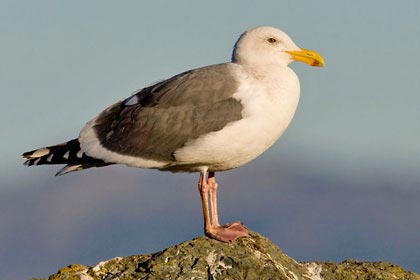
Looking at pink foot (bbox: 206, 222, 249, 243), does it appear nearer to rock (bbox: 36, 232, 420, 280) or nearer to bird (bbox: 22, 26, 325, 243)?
bird (bbox: 22, 26, 325, 243)

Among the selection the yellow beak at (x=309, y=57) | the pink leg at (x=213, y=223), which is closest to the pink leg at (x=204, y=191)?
the pink leg at (x=213, y=223)

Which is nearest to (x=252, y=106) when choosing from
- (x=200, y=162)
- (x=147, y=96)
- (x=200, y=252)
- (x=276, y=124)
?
(x=276, y=124)

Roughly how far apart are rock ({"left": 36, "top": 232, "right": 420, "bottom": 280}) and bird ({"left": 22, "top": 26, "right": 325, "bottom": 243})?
4.95ft

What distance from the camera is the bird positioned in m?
11.9

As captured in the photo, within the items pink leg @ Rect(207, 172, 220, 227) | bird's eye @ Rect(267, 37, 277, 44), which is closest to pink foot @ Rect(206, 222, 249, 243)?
pink leg @ Rect(207, 172, 220, 227)

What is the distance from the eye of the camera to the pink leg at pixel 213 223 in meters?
10.4

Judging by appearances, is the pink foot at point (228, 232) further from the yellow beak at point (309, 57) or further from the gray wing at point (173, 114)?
the yellow beak at point (309, 57)

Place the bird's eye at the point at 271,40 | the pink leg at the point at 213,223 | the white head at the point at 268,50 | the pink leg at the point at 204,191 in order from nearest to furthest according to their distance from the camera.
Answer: the pink leg at the point at 213,223, the pink leg at the point at 204,191, the white head at the point at 268,50, the bird's eye at the point at 271,40

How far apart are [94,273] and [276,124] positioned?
4206 millimetres

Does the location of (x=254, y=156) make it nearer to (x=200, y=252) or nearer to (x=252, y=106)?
(x=252, y=106)

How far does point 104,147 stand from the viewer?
517 inches

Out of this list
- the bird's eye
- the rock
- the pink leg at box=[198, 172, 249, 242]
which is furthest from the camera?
the bird's eye

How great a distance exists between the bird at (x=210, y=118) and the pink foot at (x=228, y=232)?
2.0 inches

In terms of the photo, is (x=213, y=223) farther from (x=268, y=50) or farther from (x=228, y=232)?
(x=268, y=50)
